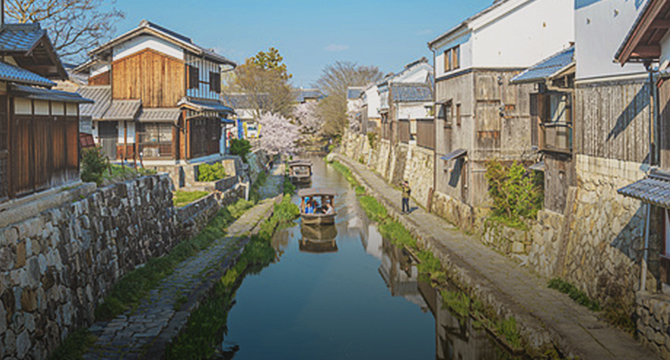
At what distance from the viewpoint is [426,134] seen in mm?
29969

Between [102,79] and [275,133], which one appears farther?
[275,133]

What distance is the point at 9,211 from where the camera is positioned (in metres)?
9.61

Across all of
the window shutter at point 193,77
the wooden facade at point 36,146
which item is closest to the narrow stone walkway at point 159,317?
the wooden facade at point 36,146

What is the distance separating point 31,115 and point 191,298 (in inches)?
214

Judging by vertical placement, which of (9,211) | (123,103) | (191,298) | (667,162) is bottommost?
(191,298)

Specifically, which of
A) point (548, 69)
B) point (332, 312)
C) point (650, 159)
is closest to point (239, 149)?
point (332, 312)

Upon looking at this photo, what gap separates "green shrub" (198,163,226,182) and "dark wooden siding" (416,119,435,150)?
10.1 metres

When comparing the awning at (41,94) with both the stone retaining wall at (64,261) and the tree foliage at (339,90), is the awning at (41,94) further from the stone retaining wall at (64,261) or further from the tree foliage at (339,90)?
the tree foliage at (339,90)

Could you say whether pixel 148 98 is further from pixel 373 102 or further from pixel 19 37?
pixel 373 102

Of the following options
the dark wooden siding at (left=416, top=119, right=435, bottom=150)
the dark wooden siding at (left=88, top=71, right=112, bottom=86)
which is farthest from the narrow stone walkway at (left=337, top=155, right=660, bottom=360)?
the dark wooden siding at (left=88, top=71, right=112, bottom=86)

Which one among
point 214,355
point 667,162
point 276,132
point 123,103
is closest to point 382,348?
point 214,355

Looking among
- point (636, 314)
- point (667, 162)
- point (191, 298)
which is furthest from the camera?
point (191, 298)

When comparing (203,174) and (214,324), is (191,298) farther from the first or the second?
(203,174)

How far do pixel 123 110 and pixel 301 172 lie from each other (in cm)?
2186
